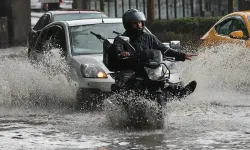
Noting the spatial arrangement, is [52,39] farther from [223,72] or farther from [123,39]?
[123,39]

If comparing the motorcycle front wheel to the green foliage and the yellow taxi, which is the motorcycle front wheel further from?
the green foliage

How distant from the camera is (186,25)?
30.5 meters

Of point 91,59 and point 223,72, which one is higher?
point 91,59

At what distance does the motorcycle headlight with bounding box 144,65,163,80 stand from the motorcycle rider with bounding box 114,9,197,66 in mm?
350

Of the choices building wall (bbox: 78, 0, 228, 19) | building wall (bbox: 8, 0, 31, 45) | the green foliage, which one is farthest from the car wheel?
building wall (bbox: 8, 0, 31, 45)

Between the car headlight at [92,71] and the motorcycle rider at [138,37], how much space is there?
1965 millimetres

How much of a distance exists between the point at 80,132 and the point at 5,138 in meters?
0.98

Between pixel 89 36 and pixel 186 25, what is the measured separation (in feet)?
53.1

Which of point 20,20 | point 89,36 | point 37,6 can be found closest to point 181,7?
point 20,20

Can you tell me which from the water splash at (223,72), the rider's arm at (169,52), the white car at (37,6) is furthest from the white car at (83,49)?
the white car at (37,6)

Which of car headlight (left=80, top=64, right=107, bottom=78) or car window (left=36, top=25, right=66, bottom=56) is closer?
car headlight (left=80, top=64, right=107, bottom=78)

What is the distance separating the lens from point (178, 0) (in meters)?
35.9

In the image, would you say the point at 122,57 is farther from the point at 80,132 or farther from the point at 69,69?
the point at 69,69

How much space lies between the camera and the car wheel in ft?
43.0
